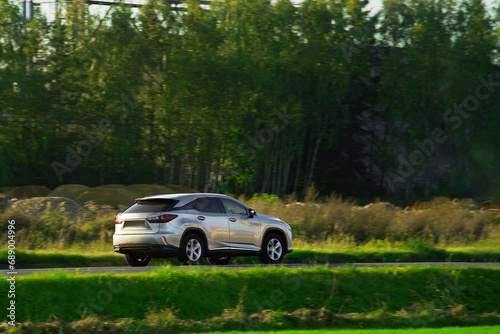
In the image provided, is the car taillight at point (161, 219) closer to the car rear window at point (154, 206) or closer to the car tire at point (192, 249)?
the car rear window at point (154, 206)

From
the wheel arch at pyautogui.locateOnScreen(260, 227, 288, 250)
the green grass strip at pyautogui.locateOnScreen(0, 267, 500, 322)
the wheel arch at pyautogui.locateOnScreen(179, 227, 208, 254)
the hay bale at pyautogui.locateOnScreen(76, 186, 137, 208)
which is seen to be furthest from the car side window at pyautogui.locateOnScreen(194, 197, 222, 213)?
the hay bale at pyautogui.locateOnScreen(76, 186, 137, 208)

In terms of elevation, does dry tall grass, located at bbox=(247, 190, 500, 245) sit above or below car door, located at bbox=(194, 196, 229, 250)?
below

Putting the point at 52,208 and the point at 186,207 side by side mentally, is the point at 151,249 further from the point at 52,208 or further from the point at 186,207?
the point at 52,208

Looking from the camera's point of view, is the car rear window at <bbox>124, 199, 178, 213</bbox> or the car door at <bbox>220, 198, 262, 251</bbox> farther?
the car door at <bbox>220, 198, 262, 251</bbox>

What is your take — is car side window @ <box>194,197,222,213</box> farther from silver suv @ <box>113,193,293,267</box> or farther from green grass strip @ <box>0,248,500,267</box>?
green grass strip @ <box>0,248,500,267</box>

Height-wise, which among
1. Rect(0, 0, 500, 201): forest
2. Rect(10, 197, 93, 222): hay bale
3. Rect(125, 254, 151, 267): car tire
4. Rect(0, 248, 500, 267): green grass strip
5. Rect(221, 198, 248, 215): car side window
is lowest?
Rect(0, 248, 500, 267): green grass strip

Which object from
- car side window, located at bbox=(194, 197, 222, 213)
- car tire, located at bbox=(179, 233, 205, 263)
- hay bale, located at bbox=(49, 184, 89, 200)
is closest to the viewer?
car tire, located at bbox=(179, 233, 205, 263)

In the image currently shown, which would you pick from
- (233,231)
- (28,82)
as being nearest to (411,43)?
(28,82)

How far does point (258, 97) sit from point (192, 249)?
100 feet

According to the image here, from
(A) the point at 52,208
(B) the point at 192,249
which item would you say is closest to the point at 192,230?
(B) the point at 192,249

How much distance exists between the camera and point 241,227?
17.4 metres

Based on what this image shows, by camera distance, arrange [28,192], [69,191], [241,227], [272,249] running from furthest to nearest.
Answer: [28,192], [69,191], [272,249], [241,227]

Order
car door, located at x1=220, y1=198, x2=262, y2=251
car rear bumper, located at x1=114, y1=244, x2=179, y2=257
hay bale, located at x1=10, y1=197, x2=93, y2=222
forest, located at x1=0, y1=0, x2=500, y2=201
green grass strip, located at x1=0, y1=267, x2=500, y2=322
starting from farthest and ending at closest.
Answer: forest, located at x1=0, y1=0, x2=500, y2=201, hay bale, located at x1=10, y1=197, x2=93, y2=222, car door, located at x1=220, y1=198, x2=262, y2=251, car rear bumper, located at x1=114, y1=244, x2=179, y2=257, green grass strip, located at x1=0, y1=267, x2=500, y2=322

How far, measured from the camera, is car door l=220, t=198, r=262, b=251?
17.3m
